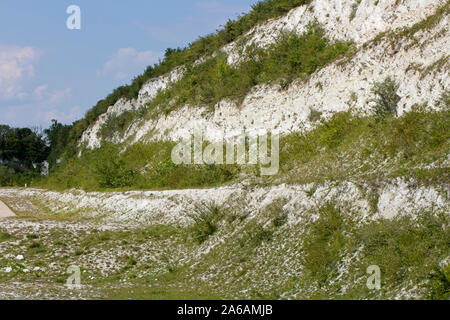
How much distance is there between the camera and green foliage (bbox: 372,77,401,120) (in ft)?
74.9

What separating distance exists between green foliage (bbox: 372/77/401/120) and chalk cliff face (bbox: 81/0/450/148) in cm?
41

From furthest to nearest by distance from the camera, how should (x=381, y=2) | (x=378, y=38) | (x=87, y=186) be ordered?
1. (x=87, y=186)
2. (x=381, y=2)
3. (x=378, y=38)

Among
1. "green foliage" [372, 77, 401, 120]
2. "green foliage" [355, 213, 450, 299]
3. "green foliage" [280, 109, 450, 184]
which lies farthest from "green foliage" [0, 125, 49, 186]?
"green foliage" [355, 213, 450, 299]

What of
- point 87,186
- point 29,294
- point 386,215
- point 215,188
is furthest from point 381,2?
point 87,186

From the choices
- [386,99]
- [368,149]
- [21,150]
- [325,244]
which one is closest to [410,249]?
[325,244]

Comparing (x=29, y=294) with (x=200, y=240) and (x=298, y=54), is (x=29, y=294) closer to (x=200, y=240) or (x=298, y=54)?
(x=200, y=240)

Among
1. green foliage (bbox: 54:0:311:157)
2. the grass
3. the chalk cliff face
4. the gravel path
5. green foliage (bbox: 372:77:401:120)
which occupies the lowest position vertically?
the grass

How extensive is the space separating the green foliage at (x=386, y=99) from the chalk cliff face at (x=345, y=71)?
0.41 m

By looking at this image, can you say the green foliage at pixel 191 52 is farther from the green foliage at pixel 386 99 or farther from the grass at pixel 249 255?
the grass at pixel 249 255

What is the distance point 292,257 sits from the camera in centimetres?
1706

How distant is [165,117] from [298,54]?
64.2 ft

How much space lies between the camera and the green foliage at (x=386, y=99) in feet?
74.9

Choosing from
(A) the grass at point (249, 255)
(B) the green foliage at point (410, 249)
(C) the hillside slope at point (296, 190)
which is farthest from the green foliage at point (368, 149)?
(A) the grass at point (249, 255)

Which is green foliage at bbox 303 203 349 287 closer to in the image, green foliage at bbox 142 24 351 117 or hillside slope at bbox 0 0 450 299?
hillside slope at bbox 0 0 450 299
